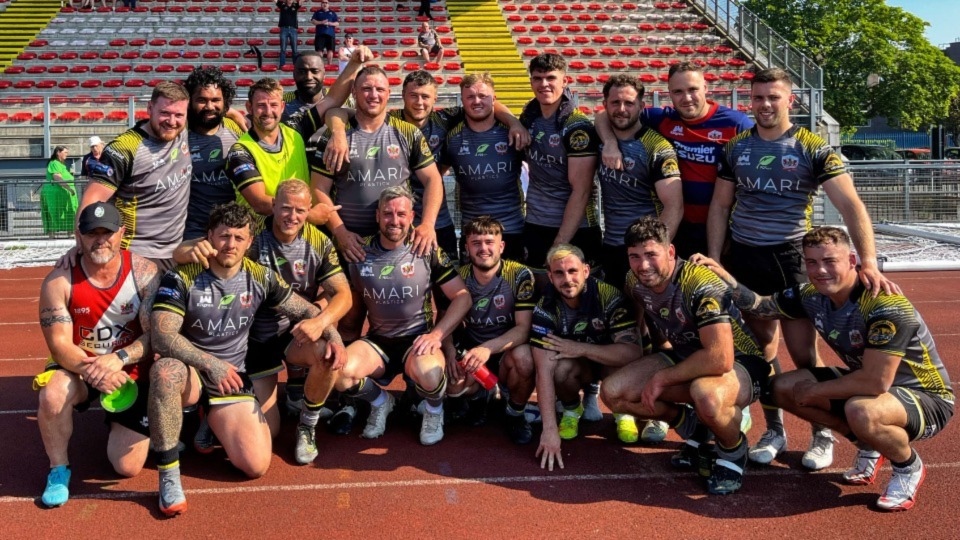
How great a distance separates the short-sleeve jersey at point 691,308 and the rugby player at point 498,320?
2.48 ft

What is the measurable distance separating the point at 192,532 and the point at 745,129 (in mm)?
3956

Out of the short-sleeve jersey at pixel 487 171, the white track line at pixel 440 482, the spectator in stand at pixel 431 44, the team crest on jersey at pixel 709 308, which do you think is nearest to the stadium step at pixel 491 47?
the spectator in stand at pixel 431 44

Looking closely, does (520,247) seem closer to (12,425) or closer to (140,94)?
(12,425)

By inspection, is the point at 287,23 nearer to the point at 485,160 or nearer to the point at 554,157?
the point at 485,160

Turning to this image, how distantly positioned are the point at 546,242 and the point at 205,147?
2.41 m

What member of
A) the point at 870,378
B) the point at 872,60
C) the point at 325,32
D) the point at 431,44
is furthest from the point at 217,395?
the point at 872,60

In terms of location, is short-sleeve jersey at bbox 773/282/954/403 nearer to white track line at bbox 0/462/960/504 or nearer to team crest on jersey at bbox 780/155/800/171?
white track line at bbox 0/462/960/504

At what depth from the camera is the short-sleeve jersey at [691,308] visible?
4.40 metres

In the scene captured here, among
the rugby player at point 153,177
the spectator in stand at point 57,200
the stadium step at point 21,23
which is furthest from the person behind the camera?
the stadium step at point 21,23

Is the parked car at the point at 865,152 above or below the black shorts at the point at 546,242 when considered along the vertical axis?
above

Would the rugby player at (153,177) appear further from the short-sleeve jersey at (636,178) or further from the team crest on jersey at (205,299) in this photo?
the short-sleeve jersey at (636,178)

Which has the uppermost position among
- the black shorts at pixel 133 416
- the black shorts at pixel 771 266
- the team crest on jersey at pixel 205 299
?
the black shorts at pixel 771 266

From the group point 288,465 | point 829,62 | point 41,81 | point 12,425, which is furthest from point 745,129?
point 829,62

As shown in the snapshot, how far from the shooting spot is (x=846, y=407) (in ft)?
13.6
